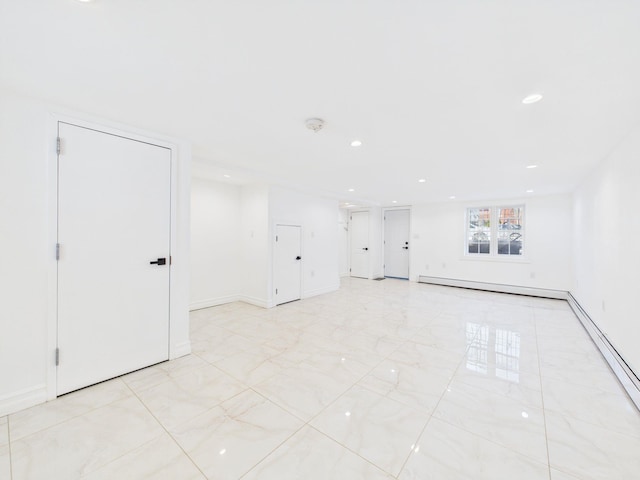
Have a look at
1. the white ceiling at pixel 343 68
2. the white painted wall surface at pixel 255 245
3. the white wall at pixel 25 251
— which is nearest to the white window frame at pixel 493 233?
the white ceiling at pixel 343 68

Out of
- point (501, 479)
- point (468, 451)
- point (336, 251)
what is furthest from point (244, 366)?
point (336, 251)

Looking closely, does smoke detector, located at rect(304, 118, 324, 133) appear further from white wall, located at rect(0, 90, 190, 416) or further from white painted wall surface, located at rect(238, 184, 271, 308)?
white painted wall surface, located at rect(238, 184, 271, 308)

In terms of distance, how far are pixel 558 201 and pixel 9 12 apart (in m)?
8.26

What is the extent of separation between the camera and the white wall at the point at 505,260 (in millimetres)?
5867

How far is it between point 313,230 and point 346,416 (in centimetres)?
427

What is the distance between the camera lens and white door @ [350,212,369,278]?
8.25m

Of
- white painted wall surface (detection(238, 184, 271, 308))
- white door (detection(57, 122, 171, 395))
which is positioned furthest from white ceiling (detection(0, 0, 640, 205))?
white painted wall surface (detection(238, 184, 271, 308))

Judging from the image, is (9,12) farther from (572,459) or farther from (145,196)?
(572,459)

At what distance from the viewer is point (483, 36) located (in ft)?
4.51

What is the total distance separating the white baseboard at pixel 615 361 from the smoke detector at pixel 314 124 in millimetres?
3417

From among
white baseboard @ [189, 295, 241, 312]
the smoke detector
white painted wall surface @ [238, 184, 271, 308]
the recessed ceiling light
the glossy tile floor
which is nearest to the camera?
the glossy tile floor

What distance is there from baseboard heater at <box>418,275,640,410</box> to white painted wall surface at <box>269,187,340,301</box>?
10.2 feet

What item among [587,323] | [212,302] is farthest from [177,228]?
[587,323]

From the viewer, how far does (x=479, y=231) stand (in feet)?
22.9
